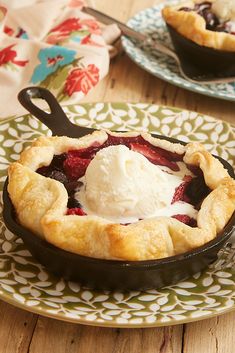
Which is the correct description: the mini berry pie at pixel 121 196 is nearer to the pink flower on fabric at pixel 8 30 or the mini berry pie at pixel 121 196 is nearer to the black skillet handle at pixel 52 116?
the black skillet handle at pixel 52 116

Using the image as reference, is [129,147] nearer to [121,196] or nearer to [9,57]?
[121,196]

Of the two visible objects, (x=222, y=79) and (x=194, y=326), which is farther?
(x=222, y=79)

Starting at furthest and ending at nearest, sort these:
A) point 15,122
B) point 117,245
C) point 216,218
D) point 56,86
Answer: point 56,86, point 15,122, point 216,218, point 117,245

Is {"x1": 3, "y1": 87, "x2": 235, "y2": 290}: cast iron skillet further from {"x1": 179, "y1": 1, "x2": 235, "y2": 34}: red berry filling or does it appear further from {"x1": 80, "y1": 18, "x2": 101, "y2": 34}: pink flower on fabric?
{"x1": 80, "y1": 18, "x2": 101, "y2": 34}: pink flower on fabric

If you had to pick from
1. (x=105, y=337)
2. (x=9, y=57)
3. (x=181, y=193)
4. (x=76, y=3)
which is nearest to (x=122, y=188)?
(x=181, y=193)

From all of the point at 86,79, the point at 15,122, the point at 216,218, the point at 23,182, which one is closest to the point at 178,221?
the point at 216,218

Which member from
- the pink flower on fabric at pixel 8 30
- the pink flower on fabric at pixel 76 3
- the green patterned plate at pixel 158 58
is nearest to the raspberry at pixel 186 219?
the green patterned plate at pixel 158 58

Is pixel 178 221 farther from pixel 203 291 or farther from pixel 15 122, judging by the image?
pixel 15 122
